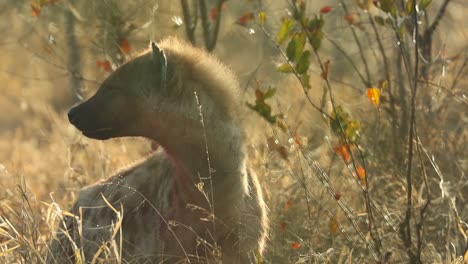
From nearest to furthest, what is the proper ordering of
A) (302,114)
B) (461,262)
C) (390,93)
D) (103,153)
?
(461,262), (390,93), (103,153), (302,114)

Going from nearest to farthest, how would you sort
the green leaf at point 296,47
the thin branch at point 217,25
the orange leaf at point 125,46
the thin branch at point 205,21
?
the green leaf at point 296,47, the thin branch at point 217,25, the orange leaf at point 125,46, the thin branch at point 205,21

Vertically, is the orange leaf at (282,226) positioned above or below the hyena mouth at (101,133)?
below

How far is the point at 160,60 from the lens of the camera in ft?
15.4

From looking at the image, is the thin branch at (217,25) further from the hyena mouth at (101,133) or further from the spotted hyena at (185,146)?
the hyena mouth at (101,133)

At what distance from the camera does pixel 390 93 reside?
6.37 m

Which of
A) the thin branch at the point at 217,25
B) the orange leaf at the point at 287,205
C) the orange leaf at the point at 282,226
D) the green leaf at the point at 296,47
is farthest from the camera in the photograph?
the thin branch at the point at 217,25

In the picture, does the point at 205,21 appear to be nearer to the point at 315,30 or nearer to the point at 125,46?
the point at 125,46

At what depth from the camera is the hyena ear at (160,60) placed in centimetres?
462

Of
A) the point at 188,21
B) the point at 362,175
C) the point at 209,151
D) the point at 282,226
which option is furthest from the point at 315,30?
the point at 188,21

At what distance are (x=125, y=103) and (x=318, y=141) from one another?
2.61 metres

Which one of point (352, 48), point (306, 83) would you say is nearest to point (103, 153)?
point (306, 83)

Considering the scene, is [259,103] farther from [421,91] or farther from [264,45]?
[264,45]

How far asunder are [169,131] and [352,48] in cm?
594

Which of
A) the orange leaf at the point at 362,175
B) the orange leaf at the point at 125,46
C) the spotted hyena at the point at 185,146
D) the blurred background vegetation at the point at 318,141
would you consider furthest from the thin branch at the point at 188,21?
the orange leaf at the point at 362,175
